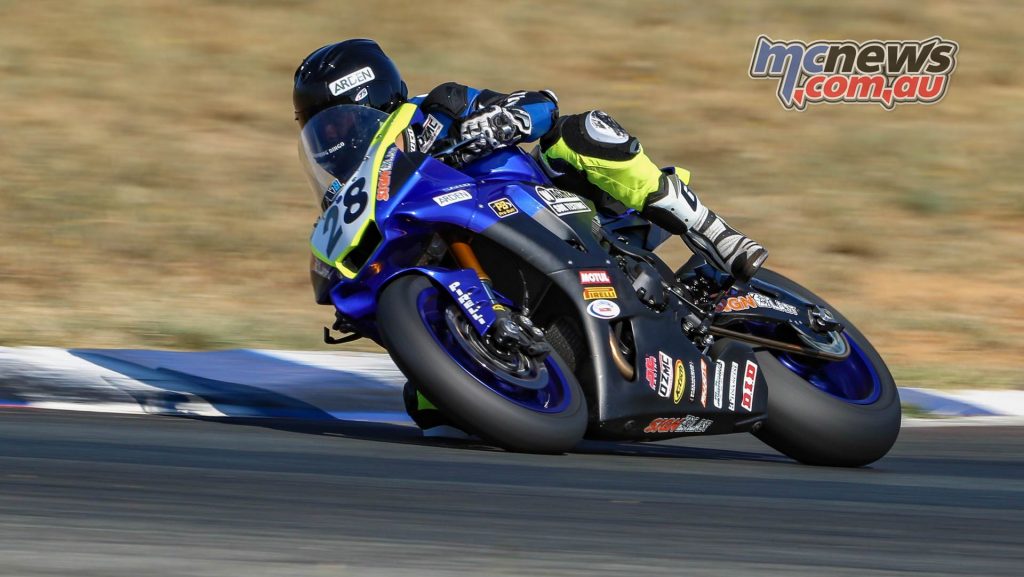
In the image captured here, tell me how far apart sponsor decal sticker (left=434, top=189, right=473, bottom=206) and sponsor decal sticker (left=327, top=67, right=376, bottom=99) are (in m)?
0.64

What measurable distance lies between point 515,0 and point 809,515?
13653 mm

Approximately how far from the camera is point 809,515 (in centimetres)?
422

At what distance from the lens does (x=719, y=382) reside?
5.35m

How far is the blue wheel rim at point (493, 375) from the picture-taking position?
4887 mm

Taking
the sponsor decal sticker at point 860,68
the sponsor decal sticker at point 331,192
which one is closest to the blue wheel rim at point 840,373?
the sponsor decal sticker at point 331,192

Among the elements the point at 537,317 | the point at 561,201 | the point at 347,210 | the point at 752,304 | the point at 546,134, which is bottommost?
the point at 537,317

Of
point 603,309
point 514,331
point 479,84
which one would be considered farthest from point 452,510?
point 479,84

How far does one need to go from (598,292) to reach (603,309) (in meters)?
0.07

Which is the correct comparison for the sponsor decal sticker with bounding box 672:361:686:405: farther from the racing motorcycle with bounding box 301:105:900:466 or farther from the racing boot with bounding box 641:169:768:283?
the racing boot with bounding box 641:169:768:283

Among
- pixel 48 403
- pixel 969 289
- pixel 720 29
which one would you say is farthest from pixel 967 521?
pixel 720 29

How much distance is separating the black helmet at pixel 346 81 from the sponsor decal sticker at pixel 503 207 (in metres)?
0.67

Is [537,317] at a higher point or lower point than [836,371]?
higher

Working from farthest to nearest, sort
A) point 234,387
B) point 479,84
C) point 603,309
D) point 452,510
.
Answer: point 479,84, point 234,387, point 603,309, point 452,510

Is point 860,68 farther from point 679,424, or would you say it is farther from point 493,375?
point 493,375
